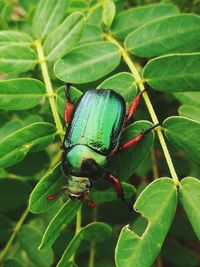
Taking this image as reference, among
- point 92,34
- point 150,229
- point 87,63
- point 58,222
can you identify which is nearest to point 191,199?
point 150,229

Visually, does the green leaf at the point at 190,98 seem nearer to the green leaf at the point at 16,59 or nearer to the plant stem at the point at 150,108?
the plant stem at the point at 150,108

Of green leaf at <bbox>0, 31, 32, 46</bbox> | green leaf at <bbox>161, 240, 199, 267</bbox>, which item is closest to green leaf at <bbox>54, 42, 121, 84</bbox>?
green leaf at <bbox>0, 31, 32, 46</bbox>

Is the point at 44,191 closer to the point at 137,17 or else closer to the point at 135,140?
the point at 135,140

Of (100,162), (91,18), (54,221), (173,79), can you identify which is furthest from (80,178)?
(91,18)

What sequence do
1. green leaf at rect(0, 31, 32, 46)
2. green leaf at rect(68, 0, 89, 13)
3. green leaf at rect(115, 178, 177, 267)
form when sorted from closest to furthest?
green leaf at rect(115, 178, 177, 267) < green leaf at rect(0, 31, 32, 46) < green leaf at rect(68, 0, 89, 13)

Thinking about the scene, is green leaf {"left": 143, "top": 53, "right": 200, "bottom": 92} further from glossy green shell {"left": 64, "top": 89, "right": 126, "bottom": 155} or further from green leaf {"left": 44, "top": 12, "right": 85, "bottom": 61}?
green leaf {"left": 44, "top": 12, "right": 85, "bottom": 61}
